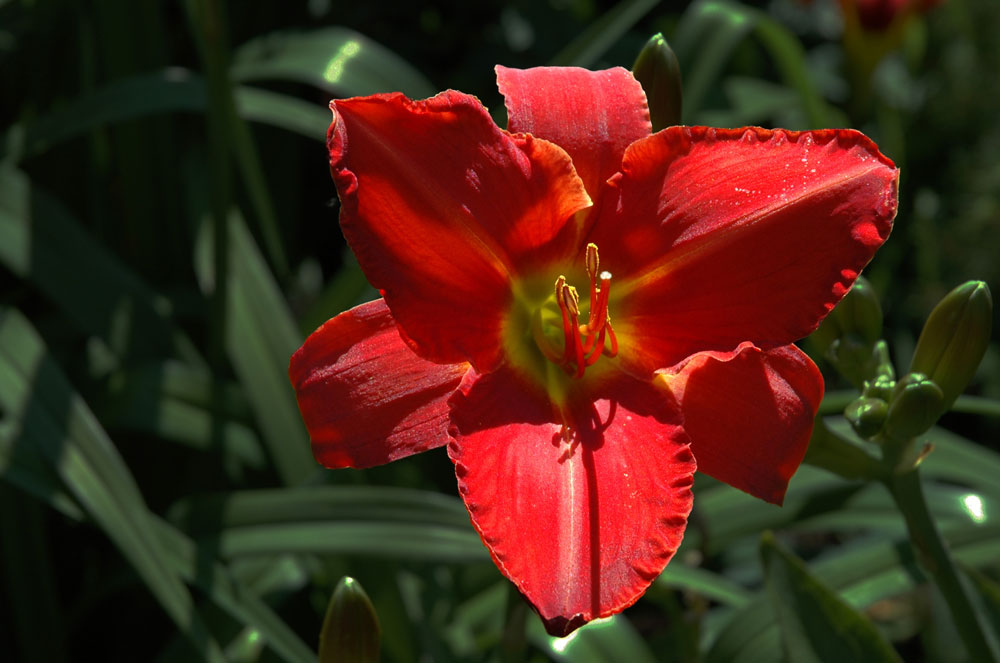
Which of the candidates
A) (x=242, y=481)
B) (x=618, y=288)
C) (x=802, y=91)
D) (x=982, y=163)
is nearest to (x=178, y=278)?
(x=242, y=481)

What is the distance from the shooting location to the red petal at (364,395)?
0.71 meters

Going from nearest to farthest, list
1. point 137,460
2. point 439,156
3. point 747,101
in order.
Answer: point 439,156
point 137,460
point 747,101

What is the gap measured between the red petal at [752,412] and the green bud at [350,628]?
29cm

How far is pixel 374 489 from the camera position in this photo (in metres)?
1.08

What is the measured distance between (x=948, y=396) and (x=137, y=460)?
117 centimetres

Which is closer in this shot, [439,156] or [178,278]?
[439,156]

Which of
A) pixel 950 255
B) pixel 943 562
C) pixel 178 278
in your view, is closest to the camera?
pixel 943 562

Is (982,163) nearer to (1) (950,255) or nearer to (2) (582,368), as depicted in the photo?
(1) (950,255)

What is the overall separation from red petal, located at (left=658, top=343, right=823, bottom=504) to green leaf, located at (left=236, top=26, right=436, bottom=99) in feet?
2.80

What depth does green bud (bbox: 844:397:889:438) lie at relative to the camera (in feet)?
2.53

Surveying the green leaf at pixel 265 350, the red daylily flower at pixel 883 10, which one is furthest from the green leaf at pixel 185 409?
the red daylily flower at pixel 883 10

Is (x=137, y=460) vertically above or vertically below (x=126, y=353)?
below

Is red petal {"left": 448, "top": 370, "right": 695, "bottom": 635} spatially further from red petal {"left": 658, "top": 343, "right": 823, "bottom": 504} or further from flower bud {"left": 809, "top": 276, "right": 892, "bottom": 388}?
flower bud {"left": 809, "top": 276, "right": 892, "bottom": 388}

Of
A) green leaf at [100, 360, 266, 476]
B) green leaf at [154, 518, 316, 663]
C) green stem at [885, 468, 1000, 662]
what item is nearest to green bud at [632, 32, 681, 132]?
green stem at [885, 468, 1000, 662]
